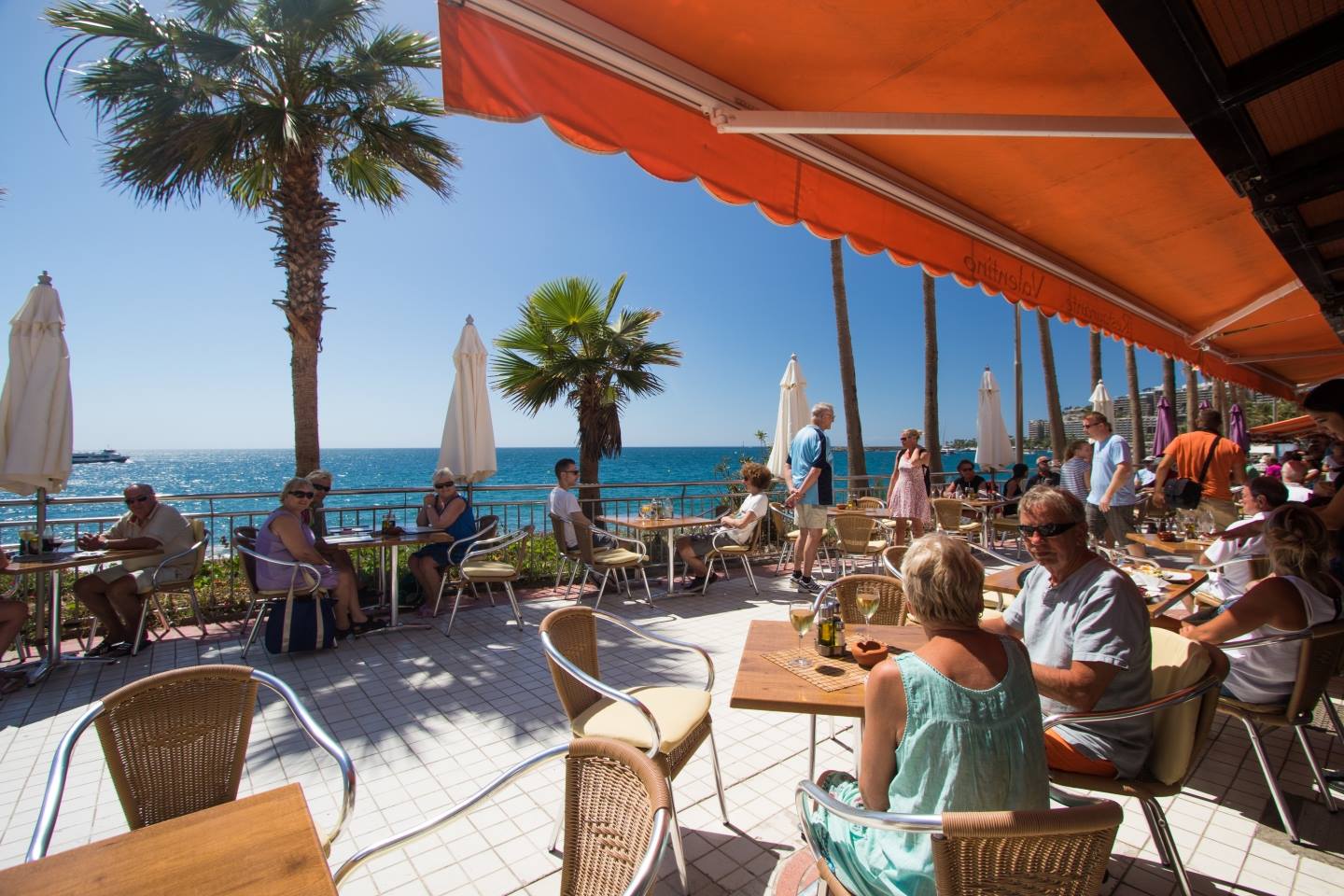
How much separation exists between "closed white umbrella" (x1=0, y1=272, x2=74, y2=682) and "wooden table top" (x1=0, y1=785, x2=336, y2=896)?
446 cm

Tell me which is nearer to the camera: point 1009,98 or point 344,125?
point 1009,98

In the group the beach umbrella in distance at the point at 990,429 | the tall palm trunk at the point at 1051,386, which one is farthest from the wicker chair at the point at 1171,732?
the tall palm trunk at the point at 1051,386

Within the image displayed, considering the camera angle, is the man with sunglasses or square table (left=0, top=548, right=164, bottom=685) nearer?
square table (left=0, top=548, right=164, bottom=685)

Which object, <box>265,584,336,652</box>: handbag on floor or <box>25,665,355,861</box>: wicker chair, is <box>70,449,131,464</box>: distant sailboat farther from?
<box>25,665,355,861</box>: wicker chair

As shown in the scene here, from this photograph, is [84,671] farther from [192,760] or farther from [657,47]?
[657,47]

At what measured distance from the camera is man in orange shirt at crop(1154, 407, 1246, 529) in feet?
17.7

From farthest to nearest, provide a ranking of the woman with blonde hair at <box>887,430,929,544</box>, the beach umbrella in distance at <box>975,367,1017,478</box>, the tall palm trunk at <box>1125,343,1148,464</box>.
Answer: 1. the tall palm trunk at <box>1125,343,1148,464</box>
2. the beach umbrella in distance at <box>975,367,1017,478</box>
3. the woman with blonde hair at <box>887,430,929,544</box>

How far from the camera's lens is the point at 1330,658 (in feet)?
7.56

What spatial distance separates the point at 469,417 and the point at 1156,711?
602 cm

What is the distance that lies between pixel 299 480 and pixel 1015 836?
4.96 m

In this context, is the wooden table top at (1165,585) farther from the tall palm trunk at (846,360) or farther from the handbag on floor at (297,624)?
the tall palm trunk at (846,360)

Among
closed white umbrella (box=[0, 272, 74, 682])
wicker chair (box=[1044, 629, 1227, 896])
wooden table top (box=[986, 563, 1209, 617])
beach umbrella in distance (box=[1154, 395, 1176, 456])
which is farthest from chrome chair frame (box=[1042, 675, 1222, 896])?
beach umbrella in distance (box=[1154, 395, 1176, 456])

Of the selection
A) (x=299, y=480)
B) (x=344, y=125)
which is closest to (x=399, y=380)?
(x=344, y=125)

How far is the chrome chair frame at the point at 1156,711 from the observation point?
173cm
